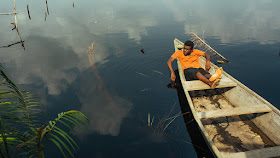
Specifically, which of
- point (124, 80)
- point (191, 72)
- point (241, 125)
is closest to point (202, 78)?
point (191, 72)

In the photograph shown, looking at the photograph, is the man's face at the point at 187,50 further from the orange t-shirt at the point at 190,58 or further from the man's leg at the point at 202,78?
the man's leg at the point at 202,78

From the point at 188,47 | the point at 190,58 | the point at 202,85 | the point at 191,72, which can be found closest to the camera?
the point at 202,85

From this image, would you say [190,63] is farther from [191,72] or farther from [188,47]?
[188,47]

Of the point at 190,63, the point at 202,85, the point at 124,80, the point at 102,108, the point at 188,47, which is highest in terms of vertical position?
the point at 188,47

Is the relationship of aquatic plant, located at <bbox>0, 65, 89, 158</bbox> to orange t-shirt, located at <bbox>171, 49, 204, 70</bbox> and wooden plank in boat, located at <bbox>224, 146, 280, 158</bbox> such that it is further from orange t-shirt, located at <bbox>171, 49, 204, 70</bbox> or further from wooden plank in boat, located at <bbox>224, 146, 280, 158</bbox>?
orange t-shirt, located at <bbox>171, 49, 204, 70</bbox>

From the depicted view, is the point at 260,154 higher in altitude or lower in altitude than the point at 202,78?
lower

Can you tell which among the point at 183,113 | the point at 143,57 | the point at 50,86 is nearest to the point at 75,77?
the point at 50,86

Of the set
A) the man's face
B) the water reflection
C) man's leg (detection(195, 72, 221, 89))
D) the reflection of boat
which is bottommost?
the water reflection

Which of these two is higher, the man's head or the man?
the man's head

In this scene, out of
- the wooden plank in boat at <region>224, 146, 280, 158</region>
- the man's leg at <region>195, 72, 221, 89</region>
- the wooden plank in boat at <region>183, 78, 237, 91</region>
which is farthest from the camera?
the wooden plank in boat at <region>183, 78, 237, 91</region>

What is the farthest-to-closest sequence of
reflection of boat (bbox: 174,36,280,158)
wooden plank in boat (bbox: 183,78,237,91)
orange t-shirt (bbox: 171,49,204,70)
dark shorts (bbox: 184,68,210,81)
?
orange t-shirt (bbox: 171,49,204,70)
dark shorts (bbox: 184,68,210,81)
wooden plank in boat (bbox: 183,78,237,91)
reflection of boat (bbox: 174,36,280,158)

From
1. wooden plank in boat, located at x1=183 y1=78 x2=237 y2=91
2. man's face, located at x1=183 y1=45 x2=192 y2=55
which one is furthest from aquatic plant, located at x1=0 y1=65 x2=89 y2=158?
man's face, located at x1=183 y1=45 x2=192 y2=55

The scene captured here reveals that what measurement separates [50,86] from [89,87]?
6.92 feet

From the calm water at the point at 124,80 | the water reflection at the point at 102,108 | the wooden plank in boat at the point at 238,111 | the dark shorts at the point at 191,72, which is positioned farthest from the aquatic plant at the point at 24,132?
the dark shorts at the point at 191,72
